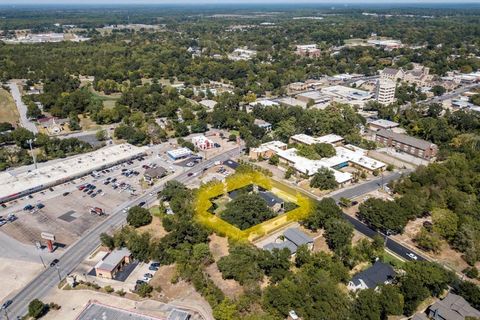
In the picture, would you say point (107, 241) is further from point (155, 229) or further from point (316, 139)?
point (316, 139)

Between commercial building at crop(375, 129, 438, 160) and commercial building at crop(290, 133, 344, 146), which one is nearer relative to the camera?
commercial building at crop(375, 129, 438, 160)

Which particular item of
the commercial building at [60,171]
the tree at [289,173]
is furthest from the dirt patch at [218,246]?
the commercial building at [60,171]

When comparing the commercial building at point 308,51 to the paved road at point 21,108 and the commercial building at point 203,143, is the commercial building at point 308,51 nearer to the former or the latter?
the commercial building at point 203,143

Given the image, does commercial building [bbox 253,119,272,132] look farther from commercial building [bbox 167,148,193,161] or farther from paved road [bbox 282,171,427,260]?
paved road [bbox 282,171,427,260]

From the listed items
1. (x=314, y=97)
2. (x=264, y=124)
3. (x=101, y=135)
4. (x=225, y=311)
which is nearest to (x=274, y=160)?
(x=264, y=124)

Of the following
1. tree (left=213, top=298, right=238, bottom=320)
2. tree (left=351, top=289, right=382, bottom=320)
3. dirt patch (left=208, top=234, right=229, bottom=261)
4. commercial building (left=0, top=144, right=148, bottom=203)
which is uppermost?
tree (left=351, top=289, right=382, bottom=320)

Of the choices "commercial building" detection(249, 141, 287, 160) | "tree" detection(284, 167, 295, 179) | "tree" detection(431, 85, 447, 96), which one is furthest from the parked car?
"tree" detection(431, 85, 447, 96)
